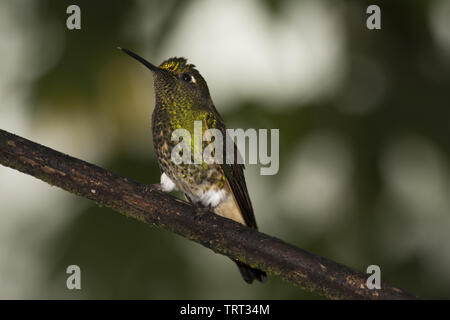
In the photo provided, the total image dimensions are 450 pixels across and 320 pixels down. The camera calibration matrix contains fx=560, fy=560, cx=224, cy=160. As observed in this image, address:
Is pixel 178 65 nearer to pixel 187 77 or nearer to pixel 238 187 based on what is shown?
pixel 187 77

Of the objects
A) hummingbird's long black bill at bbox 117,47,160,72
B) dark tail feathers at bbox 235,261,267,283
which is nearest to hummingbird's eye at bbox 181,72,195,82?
hummingbird's long black bill at bbox 117,47,160,72

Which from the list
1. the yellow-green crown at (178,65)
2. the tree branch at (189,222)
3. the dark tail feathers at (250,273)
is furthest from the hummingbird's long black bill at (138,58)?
the dark tail feathers at (250,273)

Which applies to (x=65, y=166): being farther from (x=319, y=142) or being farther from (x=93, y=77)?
(x=319, y=142)

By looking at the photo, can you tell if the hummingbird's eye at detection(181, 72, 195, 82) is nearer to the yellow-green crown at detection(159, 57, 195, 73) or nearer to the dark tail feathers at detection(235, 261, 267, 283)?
the yellow-green crown at detection(159, 57, 195, 73)

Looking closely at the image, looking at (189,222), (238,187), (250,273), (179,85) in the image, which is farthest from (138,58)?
(250,273)

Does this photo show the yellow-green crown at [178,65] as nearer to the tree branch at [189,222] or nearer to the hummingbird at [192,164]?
the hummingbird at [192,164]

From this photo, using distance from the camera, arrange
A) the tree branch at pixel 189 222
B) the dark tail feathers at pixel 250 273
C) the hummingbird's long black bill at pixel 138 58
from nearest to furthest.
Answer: the tree branch at pixel 189 222
the hummingbird's long black bill at pixel 138 58
the dark tail feathers at pixel 250 273

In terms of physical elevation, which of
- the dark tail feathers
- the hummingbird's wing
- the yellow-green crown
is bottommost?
the dark tail feathers
